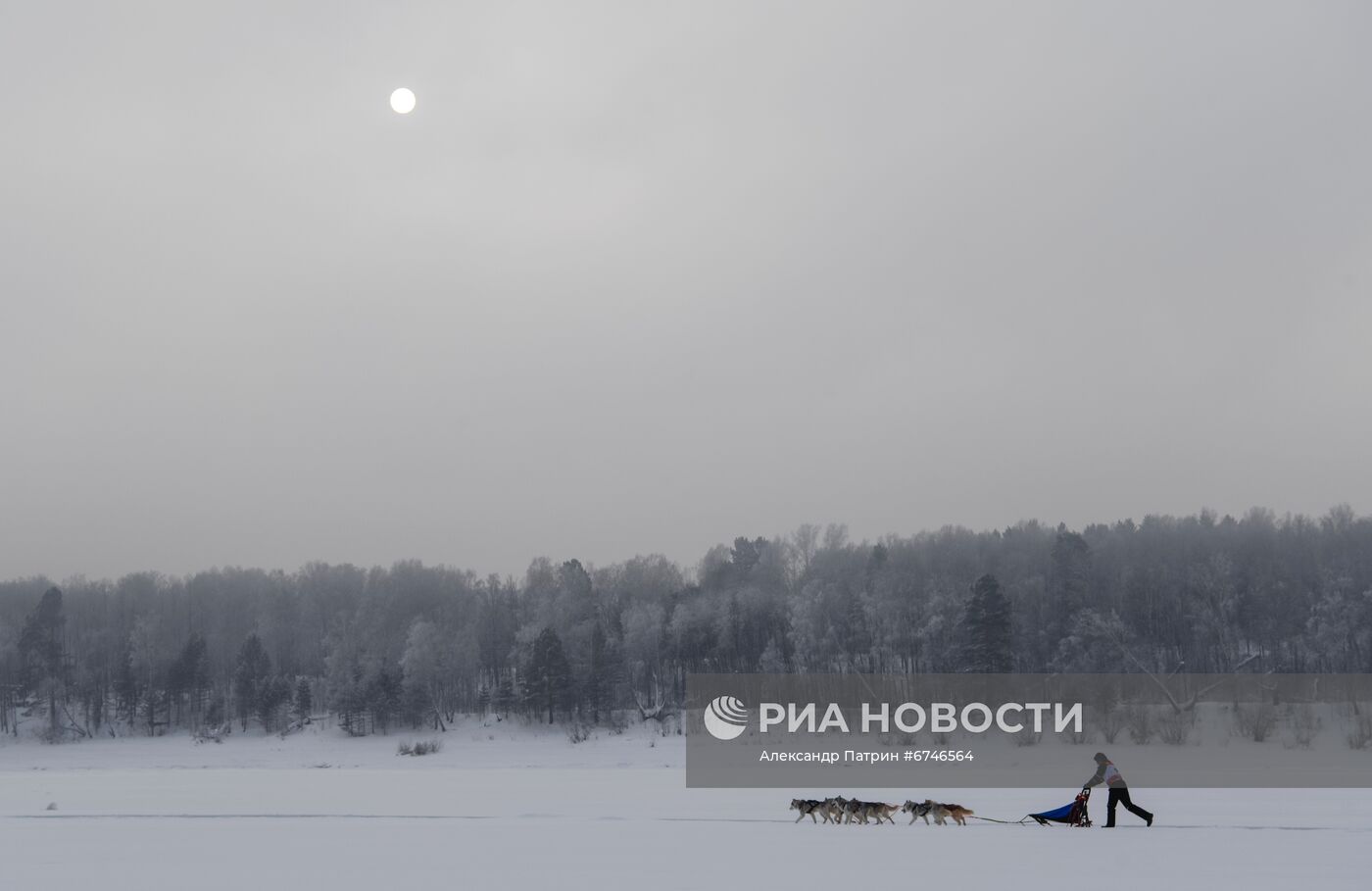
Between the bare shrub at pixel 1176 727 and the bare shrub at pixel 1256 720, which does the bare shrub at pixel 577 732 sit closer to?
the bare shrub at pixel 1176 727

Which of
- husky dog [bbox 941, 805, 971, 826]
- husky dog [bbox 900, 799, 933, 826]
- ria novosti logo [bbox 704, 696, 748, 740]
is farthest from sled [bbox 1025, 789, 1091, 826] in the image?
ria novosti logo [bbox 704, 696, 748, 740]

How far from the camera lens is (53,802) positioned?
25.5m

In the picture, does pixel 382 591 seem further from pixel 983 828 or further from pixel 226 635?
pixel 983 828

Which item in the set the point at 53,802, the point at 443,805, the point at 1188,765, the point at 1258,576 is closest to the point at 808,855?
the point at 443,805

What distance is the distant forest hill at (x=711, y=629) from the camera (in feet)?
183

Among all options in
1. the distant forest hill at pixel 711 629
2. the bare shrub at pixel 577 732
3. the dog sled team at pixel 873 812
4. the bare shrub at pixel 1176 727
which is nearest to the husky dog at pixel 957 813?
the dog sled team at pixel 873 812

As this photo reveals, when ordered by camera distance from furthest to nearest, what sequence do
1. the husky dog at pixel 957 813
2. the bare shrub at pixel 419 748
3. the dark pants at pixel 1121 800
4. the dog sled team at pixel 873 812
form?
the bare shrub at pixel 419 748 → the dog sled team at pixel 873 812 → the husky dog at pixel 957 813 → the dark pants at pixel 1121 800

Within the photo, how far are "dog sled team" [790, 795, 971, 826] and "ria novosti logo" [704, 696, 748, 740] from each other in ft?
66.3

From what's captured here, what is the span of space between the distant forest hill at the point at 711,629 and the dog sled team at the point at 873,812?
33.8 metres

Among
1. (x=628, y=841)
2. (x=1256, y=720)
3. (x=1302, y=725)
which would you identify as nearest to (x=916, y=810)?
(x=628, y=841)

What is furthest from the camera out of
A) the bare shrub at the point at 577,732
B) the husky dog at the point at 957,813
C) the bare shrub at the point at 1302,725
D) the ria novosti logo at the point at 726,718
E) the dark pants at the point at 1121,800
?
the bare shrub at the point at 577,732

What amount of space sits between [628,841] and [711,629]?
164ft

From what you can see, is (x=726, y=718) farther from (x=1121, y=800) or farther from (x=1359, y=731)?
(x=1121, y=800)

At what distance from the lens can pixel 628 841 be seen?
1602 cm
